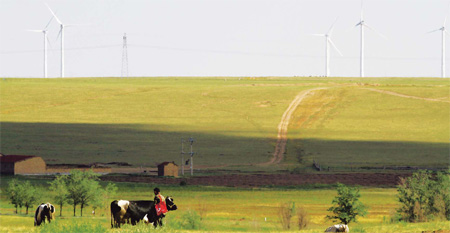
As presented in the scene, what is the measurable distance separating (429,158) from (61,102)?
8260 cm

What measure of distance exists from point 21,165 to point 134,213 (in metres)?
75.3

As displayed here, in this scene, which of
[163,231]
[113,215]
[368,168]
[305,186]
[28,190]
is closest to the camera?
[163,231]

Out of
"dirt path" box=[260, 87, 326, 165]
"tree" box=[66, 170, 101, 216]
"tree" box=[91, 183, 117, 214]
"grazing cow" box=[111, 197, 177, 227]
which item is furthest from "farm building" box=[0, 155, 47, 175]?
"grazing cow" box=[111, 197, 177, 227]

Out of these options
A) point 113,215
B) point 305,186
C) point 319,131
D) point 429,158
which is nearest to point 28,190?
point 305,186

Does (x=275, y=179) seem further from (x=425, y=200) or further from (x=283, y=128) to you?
(x=283, y=128)

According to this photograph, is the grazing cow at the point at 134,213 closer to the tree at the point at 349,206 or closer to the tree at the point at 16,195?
the tree at the point at 349,206

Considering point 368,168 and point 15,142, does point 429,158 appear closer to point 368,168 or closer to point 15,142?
point 368,168

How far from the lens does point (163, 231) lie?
31.6m

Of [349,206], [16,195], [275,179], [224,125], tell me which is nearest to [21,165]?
[16,195]

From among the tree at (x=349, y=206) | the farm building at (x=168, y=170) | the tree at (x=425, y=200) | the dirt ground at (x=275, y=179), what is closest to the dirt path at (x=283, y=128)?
the dirt ground at (x=275, y=179)

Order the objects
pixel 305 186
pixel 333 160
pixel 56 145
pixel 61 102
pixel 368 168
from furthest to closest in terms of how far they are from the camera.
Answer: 1. pixel 61 102
2. pixel 56 145
3. pixel 333 160
4. pixel 368 168
5. pixel 305 186

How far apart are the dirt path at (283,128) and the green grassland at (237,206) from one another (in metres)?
29.0

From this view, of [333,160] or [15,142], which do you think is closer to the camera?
[333,160]

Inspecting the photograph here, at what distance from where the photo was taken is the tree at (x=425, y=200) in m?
60.3
